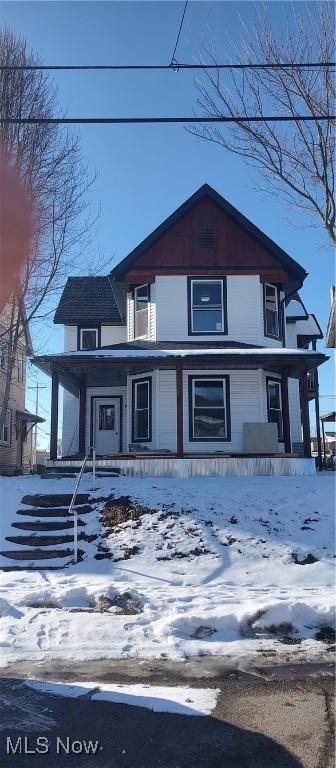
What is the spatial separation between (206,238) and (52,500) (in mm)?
9616

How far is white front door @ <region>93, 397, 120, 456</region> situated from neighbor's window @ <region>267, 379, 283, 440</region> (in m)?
5.05

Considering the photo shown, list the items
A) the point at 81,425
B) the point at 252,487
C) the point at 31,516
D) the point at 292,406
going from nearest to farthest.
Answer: the point at 31,516, the point at 252,487, the point at 81,425, the point at 292,406

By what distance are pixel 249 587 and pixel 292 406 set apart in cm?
1253

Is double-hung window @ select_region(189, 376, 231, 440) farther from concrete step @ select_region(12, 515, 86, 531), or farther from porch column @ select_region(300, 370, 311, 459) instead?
concrete step @ select_region(12, 515, 86, 531)

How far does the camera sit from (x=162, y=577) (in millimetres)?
9102

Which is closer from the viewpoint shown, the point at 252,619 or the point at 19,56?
the point at 252,619

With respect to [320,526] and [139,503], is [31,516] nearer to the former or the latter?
[139,503]

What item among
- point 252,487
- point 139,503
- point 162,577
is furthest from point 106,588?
point 252,487

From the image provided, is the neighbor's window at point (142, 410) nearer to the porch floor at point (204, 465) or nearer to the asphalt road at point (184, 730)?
the porch floor at point (204, 465)

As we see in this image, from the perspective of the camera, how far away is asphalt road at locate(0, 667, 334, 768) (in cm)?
378

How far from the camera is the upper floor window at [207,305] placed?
59.1 feet

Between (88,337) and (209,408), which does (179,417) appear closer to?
(209,408)

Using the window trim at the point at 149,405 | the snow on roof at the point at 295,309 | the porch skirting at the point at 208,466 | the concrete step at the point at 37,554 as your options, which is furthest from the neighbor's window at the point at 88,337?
the concrete step at the point at 37,554

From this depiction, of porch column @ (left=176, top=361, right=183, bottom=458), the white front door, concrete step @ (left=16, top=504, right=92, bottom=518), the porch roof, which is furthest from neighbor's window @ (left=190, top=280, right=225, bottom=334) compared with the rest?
concrete step @ (left=16, top=504, right=92, bottom=518)
